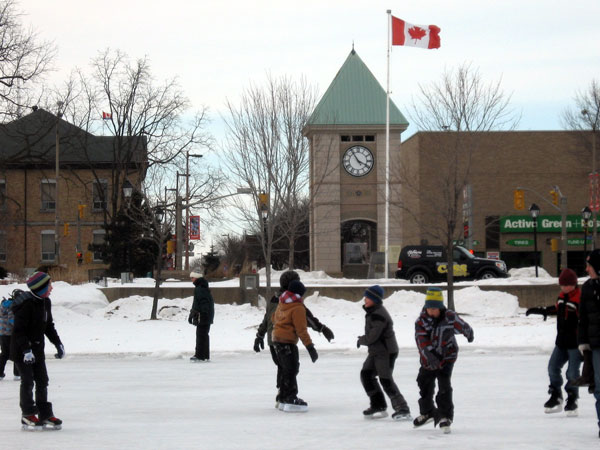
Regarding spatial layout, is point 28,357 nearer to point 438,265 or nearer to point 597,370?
point 597,370

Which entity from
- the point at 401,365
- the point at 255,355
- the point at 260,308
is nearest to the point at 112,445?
the point at 401,365

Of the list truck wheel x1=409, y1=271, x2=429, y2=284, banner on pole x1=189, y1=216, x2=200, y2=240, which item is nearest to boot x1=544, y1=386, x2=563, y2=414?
truck wheel x1=409, y1=271, x2=429, y2=284

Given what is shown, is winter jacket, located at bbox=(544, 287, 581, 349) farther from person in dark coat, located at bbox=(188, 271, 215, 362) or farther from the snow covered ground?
person in dark coat, located at bbox=(188, 271, 215, 362)

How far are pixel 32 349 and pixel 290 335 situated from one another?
2.73 metres

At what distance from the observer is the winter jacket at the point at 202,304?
54.8 feet

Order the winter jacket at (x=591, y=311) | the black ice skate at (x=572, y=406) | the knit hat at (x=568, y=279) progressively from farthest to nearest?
the black ice skate at (x=572, y=406) < the knit hat at (x=568, y=279) < the winter jacket at (x=591, y=311)

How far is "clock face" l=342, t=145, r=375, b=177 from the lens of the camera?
5309 centimetres

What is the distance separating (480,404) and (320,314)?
1587 centimetres

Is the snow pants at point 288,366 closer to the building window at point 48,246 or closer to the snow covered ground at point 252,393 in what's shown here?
the snow covered ground at point 252,393

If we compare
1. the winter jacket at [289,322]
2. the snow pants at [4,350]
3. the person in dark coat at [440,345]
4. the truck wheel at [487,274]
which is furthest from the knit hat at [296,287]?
the truck wheel at [487,274]

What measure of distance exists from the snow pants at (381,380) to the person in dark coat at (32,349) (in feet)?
10.2

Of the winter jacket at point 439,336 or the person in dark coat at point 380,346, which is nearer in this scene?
the winter jacket at point 439,336

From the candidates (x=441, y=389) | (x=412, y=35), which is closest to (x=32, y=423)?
(x=441, y=389)

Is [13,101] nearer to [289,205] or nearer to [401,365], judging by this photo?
[289,205]
